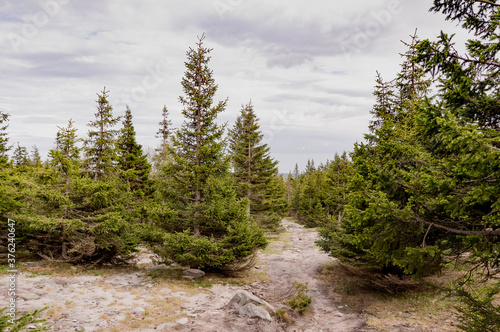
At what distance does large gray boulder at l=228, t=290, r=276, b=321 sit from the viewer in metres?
10.1

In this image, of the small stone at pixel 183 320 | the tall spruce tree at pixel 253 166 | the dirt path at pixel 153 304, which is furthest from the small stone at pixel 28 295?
the tall spruce tree at pixel 253 166

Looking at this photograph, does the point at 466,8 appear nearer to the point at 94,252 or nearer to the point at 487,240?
the point at 487,240

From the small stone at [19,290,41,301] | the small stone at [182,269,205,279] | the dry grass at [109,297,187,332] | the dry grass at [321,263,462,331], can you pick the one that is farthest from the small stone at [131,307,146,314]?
the dry grass at [321,263,462,331]

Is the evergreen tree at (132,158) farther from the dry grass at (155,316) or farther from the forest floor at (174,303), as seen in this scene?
the dry grass at (155,316)

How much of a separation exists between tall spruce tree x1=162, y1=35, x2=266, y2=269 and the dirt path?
70.9 inches

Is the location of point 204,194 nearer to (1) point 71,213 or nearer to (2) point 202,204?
(2) point 202,204

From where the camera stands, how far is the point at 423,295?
12.3 meters

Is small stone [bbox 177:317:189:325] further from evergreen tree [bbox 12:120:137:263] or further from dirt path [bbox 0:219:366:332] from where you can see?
evergreen tree [bbox 12:120:137:263]

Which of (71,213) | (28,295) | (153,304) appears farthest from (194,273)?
(71,213)

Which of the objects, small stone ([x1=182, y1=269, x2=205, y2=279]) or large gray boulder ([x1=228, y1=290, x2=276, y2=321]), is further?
small stone ([x1=182, y1=269, x2=205, y2=279])

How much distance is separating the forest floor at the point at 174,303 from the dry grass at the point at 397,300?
0.19 feet

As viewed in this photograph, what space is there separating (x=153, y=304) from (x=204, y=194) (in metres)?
5.93

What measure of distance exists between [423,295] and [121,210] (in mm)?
16786

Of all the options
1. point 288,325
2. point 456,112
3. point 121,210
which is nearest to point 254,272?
point 288,325
